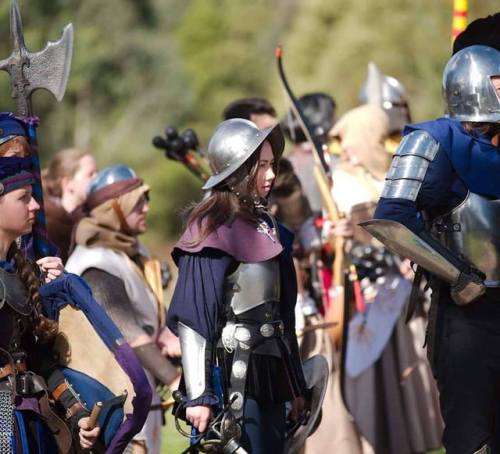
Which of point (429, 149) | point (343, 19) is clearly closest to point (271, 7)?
point (343, 19)

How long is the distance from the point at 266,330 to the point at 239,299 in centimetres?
15

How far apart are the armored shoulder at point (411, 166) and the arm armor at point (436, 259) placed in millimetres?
125

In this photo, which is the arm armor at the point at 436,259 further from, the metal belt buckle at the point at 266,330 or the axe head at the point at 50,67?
the axe head at the point at 50,67

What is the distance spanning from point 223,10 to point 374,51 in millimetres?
12453

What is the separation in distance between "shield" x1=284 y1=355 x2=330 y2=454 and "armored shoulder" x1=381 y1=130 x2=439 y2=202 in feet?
2.43

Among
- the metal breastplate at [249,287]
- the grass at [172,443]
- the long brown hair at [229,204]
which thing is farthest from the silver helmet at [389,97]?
the metal breastplate at [249,287]

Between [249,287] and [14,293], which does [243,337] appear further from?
[14,293]

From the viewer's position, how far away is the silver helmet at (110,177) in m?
7.06

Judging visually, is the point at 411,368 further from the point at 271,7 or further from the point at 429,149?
the point at 271,7

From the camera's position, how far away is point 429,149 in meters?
5.46

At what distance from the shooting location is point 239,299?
208 inches

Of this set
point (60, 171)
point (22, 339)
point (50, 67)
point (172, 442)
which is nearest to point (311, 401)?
point (22, 339)

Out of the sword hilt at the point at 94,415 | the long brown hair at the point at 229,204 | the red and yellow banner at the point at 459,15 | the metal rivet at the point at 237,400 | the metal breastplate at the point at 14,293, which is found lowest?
the metal rivet at the point at 237,400

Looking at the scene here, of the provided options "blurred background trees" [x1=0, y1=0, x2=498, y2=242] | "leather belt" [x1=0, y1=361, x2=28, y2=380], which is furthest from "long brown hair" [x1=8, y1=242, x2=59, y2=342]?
"blurred background trees" [x1=0, y1=0, x2=498, y2=242]
